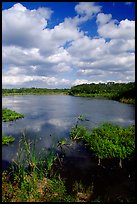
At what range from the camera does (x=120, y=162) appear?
1069cm

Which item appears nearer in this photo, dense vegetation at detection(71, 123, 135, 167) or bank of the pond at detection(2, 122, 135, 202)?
bank of the pond at detection(2, 122, 135, 202)

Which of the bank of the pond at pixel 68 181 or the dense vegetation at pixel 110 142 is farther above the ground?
the dense vegetation at pixel 110 142

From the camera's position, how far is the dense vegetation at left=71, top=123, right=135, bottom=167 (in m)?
11.5

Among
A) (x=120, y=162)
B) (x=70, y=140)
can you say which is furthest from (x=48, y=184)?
(x=70, y=140)

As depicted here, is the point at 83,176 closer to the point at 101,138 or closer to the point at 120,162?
the point at 120,162

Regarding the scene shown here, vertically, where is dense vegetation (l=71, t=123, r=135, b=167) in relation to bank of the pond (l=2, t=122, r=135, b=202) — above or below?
above

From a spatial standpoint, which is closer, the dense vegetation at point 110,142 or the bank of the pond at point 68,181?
the bank of the pond at point 68,181

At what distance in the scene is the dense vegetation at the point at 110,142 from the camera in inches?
454

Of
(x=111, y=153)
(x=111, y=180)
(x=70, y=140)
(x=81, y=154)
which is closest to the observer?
(x=111, y=180)

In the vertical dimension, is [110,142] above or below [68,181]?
above

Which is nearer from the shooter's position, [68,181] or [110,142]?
[68,181]

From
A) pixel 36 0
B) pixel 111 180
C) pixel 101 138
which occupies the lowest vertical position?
pixel 111 180

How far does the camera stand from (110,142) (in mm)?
12633

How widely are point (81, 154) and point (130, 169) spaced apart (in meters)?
3.08
